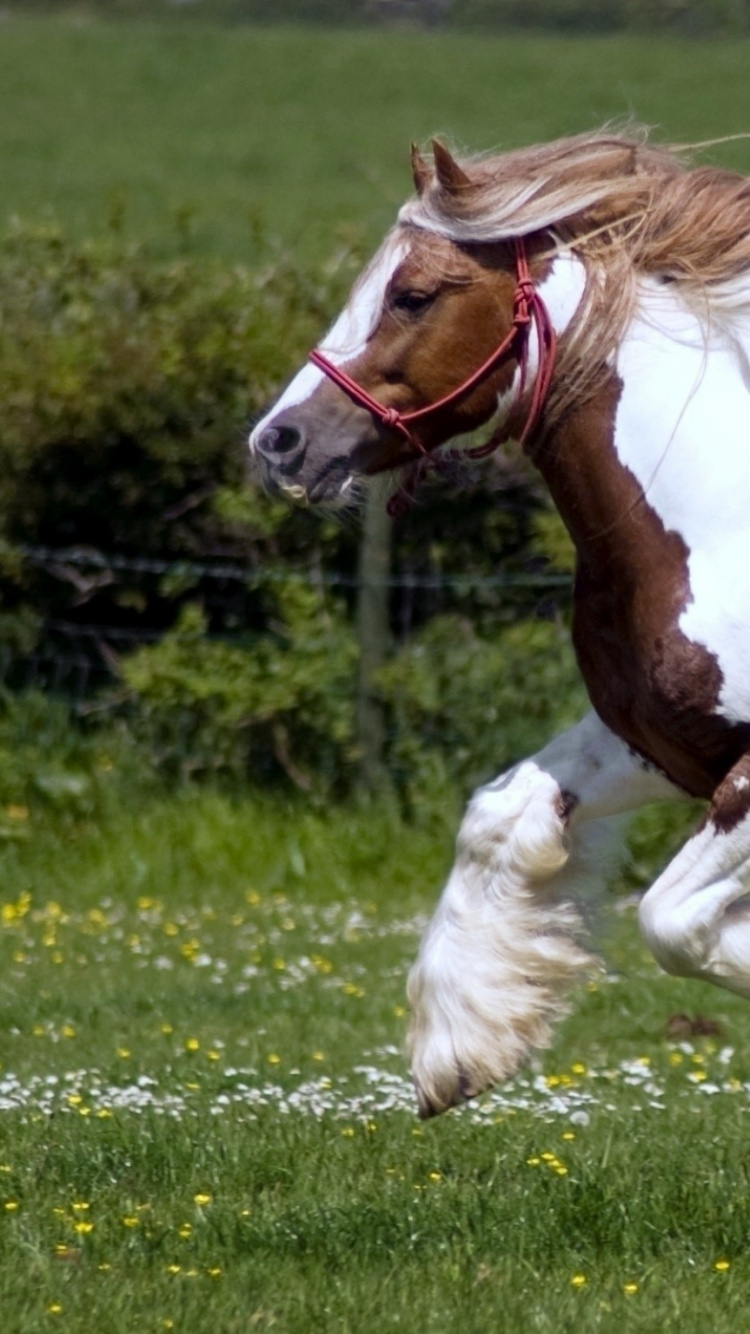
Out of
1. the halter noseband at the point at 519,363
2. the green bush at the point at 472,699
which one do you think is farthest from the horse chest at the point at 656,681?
the green bush at the point at 472,699

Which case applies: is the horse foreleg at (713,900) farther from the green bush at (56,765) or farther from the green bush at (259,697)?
the green bush at (56,765)

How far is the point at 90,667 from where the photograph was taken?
9.35 meters

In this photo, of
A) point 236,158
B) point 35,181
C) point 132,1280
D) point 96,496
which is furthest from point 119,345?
point 236,158

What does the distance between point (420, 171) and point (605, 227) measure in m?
0.36

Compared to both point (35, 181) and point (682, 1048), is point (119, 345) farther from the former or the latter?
point (35, 181)

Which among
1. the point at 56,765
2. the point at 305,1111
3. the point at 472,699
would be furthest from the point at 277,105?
the point at 305,1111

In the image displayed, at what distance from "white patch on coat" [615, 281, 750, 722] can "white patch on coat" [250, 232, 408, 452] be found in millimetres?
461

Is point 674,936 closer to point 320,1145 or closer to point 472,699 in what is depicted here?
point 320,1145

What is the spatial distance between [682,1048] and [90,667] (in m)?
4.08

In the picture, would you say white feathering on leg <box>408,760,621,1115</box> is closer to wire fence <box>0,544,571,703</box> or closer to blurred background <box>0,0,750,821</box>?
blurred background <box>0,0,750,821</box>

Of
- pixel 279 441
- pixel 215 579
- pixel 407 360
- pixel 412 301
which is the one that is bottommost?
pixel 215 579

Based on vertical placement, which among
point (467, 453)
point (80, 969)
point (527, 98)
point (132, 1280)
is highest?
point (527, 98)

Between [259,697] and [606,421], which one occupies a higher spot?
[606,421]

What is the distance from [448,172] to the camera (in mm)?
3797
